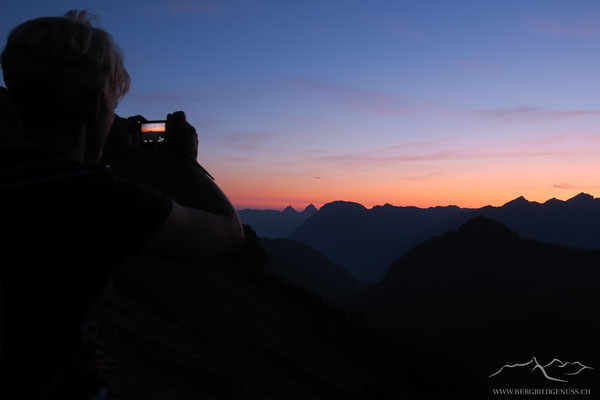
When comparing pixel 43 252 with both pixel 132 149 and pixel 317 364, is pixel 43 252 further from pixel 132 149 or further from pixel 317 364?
pixel 317 364

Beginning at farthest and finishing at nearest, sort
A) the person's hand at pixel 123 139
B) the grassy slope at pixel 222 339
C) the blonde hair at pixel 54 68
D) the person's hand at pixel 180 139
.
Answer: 1. the grassy slope at pixel 222 339
2. the person's hand at pixel 123 139
3. the person's hand at pixel 180 139
4. the blonde hair at pixel 54 68

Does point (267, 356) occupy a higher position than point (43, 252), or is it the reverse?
point (43, 252)

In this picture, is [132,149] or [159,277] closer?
[132,149]

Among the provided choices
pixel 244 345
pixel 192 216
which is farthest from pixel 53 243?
pixel 244 345

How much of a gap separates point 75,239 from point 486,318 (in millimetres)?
177593

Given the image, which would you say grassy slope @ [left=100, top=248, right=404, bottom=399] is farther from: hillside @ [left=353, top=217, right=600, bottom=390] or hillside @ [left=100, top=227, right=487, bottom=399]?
hillside @ [left=353, top=217, right=600, bottom=390]

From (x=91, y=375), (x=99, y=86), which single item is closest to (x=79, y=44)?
(x=99, y=86)

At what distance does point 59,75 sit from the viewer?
156 centimetres

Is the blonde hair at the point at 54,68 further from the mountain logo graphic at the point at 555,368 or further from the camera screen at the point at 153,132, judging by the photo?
the mountain logo graphic at the point at 555,368

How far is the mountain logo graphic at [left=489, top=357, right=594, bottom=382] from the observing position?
121 meters

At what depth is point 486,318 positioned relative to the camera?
519 ft

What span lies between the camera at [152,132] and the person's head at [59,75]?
28.2 inches

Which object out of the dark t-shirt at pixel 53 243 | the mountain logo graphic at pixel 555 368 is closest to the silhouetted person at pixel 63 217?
the dark t-shirt at pixel 53 243

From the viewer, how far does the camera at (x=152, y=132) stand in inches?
95.2
